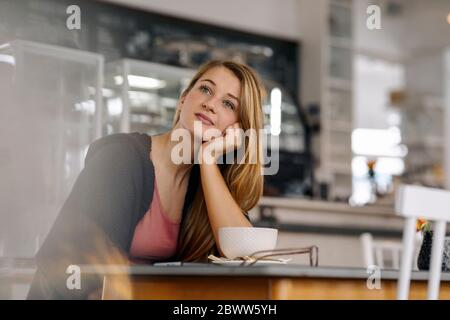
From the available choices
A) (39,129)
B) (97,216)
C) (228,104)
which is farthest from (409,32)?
(97,216)

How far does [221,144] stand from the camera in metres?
1.71

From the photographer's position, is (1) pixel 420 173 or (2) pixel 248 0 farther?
(1) pixel 420 173

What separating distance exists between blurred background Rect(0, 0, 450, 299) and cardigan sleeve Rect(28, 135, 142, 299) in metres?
0.28

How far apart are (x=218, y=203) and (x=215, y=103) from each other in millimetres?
245

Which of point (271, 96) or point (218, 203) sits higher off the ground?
point (271, 96)

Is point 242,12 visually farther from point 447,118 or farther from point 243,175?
point 243,175

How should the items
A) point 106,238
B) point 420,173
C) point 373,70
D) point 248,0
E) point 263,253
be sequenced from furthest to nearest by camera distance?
1. point 373,70
2. point 420,173
3. point 248,0
4. point 106,238
5. point 263,253

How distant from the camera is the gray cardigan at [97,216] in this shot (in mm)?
1512

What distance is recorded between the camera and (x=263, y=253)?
1.40 metres

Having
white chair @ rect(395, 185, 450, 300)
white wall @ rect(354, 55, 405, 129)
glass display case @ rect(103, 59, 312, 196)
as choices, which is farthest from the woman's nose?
white wall @ rect(354, 55, 405, 129)
